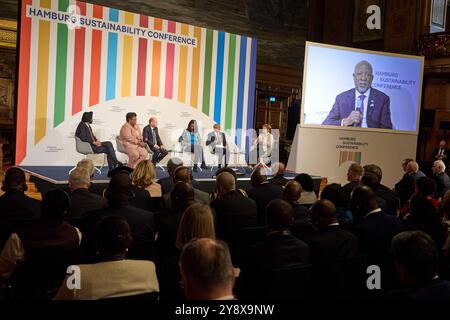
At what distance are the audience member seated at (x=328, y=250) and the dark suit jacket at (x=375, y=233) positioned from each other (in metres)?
0.37

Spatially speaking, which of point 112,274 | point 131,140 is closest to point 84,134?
point 131,140

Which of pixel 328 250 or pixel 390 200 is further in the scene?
pixel 390 200

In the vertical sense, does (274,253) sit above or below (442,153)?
below

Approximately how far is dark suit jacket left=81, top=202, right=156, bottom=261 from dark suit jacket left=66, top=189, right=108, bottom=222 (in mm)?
500

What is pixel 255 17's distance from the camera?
1321 centimetres

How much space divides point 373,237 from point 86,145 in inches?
244

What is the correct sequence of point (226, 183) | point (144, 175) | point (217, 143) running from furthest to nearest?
point (217, 143), point (144, 175), point (226, 183)

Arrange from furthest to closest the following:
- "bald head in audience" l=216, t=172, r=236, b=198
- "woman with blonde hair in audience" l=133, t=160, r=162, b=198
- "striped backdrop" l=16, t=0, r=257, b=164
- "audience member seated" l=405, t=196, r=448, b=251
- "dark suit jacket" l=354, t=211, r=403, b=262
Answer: "striped backdrop" l=16, t=0, r=257, b=164 < "woman with blonde hair in audience" l=133, t=160, r=162, b=198 < "bald head in audience" l=216, t=172, r=236, b=198 < "dark suit jacket" l=354, t=211, r=403, b=262 < "audience member seated" l=405, t=196, r=448, b=251

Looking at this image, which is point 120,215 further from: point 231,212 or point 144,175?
point 144,175

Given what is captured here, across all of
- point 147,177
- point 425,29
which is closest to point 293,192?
point 147,177

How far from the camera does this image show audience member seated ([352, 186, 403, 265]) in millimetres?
3162

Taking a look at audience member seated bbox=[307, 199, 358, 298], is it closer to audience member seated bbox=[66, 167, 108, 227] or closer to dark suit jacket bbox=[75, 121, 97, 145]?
audience member seated bbox=[66, 167, 108, 227]

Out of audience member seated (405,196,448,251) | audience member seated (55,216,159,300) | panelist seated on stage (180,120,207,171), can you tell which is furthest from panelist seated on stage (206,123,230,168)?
audience member seated (55,216,159,300)

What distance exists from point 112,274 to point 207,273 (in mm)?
623
